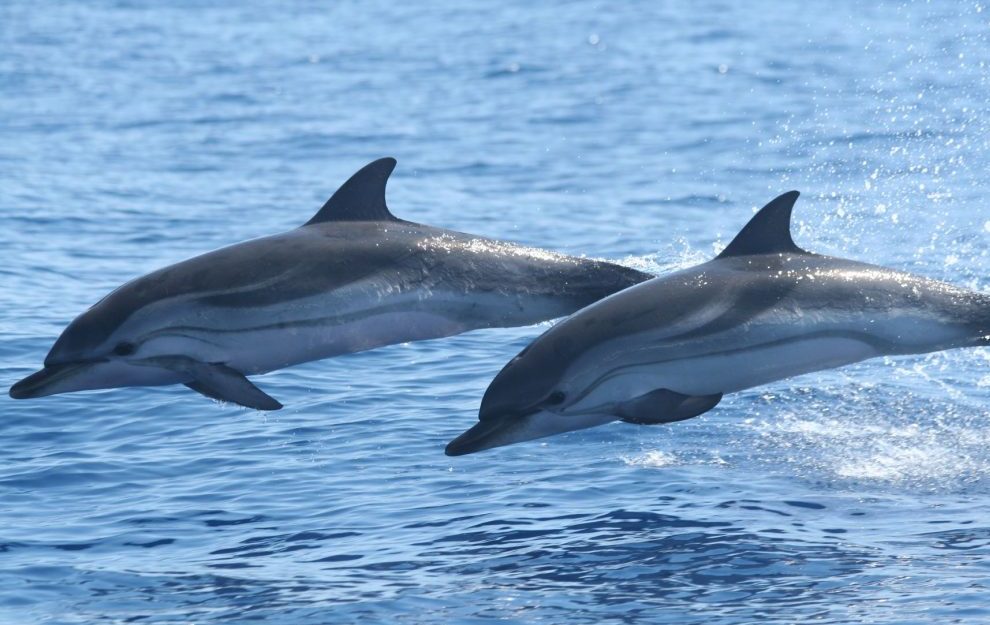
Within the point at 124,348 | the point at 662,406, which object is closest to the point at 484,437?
the point at 662,406

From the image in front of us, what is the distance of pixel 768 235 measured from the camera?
995 centimetres

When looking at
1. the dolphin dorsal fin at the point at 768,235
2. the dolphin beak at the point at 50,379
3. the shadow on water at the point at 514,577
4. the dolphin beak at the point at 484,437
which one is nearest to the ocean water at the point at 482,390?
the shadow on water at the point at 514,577

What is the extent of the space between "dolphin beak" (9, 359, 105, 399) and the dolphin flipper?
367 millimetres

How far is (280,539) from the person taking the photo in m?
11.0

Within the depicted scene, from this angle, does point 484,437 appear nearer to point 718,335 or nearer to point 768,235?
point 718,335

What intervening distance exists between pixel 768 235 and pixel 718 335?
84 cm

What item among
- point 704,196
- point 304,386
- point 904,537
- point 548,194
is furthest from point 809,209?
point 904,537

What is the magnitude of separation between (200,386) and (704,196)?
623 inches

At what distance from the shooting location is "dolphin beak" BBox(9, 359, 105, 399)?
9469 mm

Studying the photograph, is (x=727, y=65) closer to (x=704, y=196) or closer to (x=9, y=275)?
(x=704, y=196)

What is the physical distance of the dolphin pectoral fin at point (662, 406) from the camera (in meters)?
9.41

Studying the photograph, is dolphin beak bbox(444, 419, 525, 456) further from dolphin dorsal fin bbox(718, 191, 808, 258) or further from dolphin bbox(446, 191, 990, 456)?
dolphin dorsal fin bbox(718, 191, 808, 258)

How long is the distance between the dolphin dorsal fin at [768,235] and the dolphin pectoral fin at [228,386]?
282 centimetres

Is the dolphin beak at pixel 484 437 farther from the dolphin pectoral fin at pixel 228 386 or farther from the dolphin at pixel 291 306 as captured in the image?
the dolphin pectoral fin at pixel 228 386
